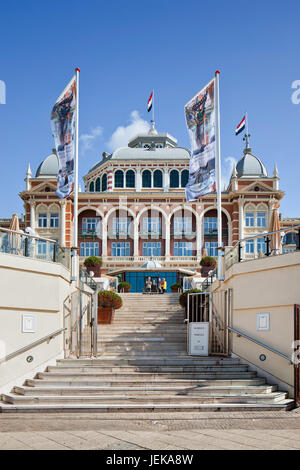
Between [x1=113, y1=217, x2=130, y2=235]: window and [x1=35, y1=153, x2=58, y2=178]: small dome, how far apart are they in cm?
802

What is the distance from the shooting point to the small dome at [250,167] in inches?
2047

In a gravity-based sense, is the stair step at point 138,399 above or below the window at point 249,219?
below

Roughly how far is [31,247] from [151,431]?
6635 millimetres

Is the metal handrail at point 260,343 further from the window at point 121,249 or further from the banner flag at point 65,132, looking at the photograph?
the window at point 121,249

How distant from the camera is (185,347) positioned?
52.9 ft

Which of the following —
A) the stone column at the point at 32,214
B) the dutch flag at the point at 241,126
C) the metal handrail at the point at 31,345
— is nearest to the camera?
the metal handrail at the point at 31,345

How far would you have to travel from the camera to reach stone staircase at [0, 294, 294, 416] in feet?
36.0

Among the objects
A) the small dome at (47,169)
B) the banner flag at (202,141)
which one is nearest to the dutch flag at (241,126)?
the small dome at (47,169)

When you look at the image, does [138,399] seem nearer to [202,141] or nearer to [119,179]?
[202,141]

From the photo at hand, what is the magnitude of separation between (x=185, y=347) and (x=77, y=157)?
7.87 meters

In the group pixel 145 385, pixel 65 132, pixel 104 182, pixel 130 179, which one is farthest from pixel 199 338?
pixel 104 182

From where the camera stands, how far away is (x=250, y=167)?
172 ft

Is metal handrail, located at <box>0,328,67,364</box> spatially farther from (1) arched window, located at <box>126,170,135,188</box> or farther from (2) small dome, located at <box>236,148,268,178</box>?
(2) small dome, located at <box>236,148,268,178</box>
